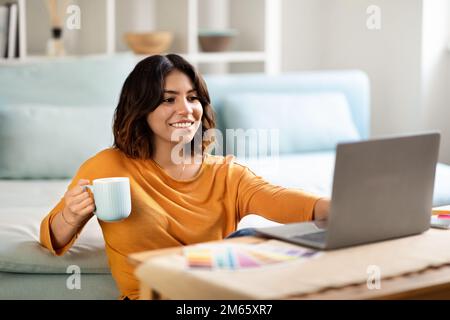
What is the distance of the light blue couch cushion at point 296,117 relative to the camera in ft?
11.3

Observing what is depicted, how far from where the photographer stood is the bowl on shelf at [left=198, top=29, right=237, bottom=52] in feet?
13.1

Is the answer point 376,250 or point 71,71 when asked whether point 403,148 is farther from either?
point 71,71

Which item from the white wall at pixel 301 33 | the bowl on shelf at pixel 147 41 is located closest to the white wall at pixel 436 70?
the white wall at pixel 301 33

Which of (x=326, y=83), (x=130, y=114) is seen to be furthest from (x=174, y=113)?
(x=326, y=83)

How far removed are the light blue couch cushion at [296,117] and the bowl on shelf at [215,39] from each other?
0.55 m

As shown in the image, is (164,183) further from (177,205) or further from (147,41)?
→ (147,41)

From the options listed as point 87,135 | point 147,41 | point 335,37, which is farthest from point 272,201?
point 335,37

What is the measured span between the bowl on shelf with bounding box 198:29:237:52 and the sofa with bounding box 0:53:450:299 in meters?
0.42

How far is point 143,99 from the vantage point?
1905 millimetres

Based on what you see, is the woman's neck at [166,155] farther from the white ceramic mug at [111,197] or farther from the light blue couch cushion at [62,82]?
the light blue couch cushion at [62,82]

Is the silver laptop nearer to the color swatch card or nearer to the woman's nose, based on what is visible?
the color swatch card

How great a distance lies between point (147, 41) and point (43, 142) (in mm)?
967
